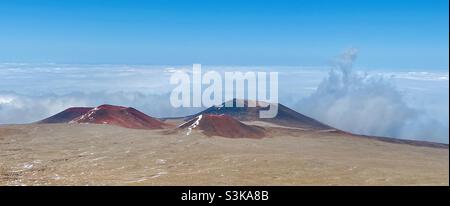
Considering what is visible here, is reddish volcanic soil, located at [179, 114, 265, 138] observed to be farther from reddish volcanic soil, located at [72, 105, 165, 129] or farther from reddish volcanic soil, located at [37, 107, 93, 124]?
reddish volcanic soil, located at [37, 107, 93, 124]

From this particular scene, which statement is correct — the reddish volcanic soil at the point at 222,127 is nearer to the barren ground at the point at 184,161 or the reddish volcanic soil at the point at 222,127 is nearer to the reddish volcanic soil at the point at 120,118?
the barren ground at the point at 184,161

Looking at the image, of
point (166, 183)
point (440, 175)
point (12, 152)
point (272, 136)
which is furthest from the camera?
point (272, 136)

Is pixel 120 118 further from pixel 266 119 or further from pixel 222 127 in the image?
pixel 266 119

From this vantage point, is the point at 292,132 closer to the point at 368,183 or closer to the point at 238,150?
the point at 238,150

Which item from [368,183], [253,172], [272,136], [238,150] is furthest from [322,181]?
[272,136]

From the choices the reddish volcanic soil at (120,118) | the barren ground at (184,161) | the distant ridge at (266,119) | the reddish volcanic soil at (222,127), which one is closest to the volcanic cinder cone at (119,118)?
the reddish volcanic soil at (120,118)
